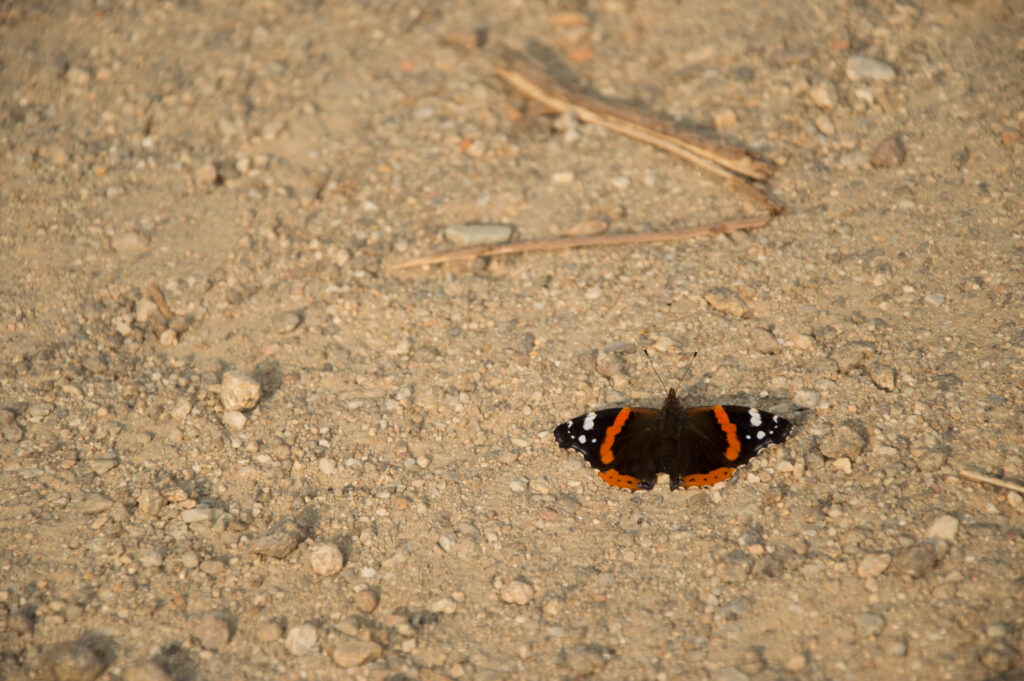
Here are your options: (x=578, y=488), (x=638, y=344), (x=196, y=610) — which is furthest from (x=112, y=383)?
(x=638, y=344)

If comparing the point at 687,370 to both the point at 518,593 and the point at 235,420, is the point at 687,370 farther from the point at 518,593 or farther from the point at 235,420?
the point at 235,420

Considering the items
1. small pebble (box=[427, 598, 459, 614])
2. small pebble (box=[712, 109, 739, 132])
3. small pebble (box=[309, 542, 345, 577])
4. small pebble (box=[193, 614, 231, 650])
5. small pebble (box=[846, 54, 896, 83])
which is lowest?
small pebble (box=[427, 598, 459, 614])

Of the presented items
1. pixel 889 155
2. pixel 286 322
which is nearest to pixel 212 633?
pixel 286 322

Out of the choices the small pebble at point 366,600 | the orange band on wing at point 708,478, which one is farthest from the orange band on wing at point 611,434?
the small pebble at point 366,600

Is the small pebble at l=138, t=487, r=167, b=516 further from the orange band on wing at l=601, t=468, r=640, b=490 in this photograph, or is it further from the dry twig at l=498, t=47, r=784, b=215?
the dry twig at l=498, t=47, r=784, b=215

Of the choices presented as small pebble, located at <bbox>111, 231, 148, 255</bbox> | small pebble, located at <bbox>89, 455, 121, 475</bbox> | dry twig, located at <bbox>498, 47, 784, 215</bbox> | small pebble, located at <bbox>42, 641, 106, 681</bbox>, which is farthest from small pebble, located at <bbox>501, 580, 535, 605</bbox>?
small pebble, located at <bbox>111, 231, 148, 255</bbox>

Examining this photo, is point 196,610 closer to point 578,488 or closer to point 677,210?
point 578,488

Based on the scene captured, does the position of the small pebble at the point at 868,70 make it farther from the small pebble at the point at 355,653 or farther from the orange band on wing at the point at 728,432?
the small pebble at the point at 355,653
